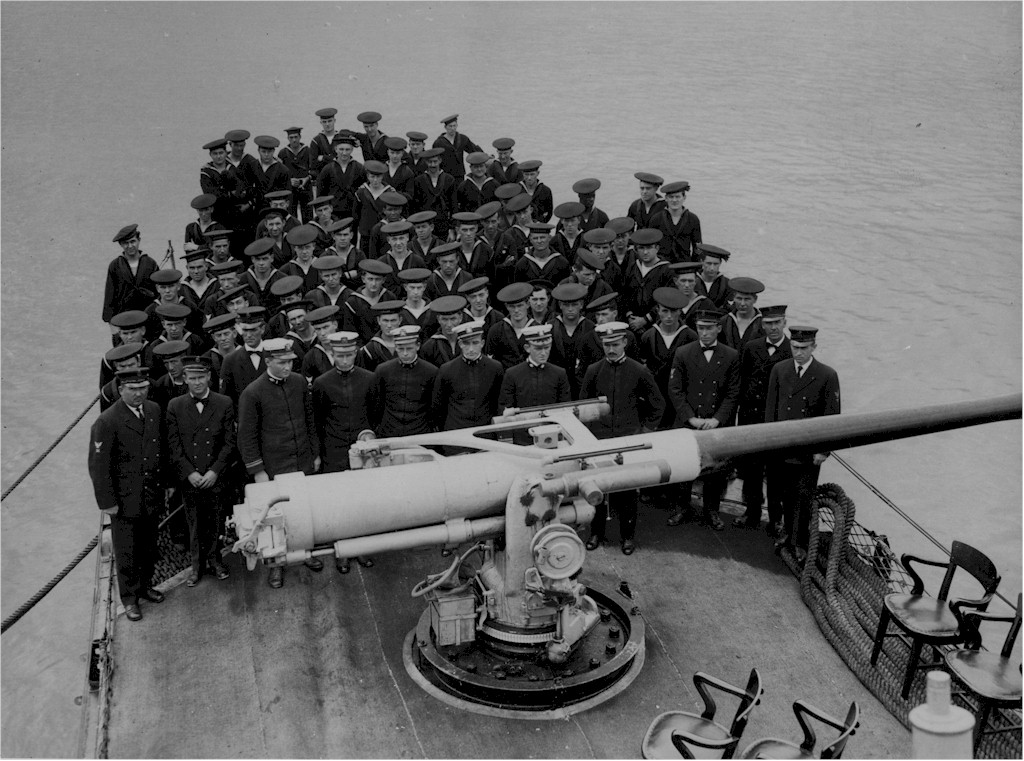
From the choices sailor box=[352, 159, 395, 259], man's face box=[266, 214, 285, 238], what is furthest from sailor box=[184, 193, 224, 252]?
sailor box=[352, 159, 395, 259]

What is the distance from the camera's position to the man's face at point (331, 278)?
30.6 feet

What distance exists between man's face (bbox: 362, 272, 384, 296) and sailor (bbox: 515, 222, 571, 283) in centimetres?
146

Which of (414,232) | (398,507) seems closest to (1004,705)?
(398,507)

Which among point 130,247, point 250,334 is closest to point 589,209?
point 130,247

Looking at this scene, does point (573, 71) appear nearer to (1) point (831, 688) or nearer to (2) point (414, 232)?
A: (2) point (414, 232)

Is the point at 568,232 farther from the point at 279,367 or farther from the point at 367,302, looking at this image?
the point at 279,367

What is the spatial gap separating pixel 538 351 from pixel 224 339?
2.31m

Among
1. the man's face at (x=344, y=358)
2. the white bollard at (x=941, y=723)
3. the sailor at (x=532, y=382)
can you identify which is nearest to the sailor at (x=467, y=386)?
the sailor at (x=532, y=382)

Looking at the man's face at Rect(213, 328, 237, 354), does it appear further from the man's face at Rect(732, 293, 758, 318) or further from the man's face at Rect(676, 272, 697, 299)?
the man's face at Rect(732, 293, 758, 318)

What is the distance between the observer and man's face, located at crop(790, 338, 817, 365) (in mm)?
7711

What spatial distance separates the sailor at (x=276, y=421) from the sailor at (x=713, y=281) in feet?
12.8

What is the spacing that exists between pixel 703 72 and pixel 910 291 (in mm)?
12804

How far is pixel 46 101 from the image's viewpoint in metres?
30.4

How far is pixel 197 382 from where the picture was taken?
7.29 m
